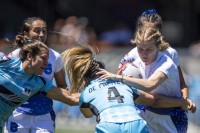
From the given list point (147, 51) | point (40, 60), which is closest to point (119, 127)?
point (40, 60)

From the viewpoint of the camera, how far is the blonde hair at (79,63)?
263 inches

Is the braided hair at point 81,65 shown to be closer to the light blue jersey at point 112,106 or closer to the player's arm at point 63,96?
the light blue jersey at point 112,106

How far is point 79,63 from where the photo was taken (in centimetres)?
669

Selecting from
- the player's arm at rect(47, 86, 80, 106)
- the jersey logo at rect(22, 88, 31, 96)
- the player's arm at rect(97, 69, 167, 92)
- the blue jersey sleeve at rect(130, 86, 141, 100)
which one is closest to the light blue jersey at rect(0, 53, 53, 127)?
the jersey logo at rect(22, 88, 31, 96)

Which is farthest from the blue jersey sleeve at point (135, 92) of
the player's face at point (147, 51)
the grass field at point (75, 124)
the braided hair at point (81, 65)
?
the grass field at point (75, 124)

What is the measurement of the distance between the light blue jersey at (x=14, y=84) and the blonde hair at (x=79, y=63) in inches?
18.0

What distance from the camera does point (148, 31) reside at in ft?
24.2

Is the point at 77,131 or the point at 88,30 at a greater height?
the point at 88,30

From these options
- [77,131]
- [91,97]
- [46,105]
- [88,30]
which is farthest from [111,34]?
[91,97]

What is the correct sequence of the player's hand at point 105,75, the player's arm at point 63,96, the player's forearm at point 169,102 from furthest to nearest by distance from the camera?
1. the player's forearm at point 169,102
2. the player's arm at point 63,96
3. the player's hand at point 105,75

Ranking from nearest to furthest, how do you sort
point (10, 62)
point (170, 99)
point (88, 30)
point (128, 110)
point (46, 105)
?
point (128, 110)
point (10, 62)
point (170, 99)
point (46, 105)
point (88, 30)

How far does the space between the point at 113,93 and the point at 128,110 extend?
191 millimetres

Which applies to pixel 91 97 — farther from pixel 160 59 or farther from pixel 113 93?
Result: pixel 160 59

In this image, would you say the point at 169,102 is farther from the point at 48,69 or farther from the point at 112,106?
the point at 48,69
